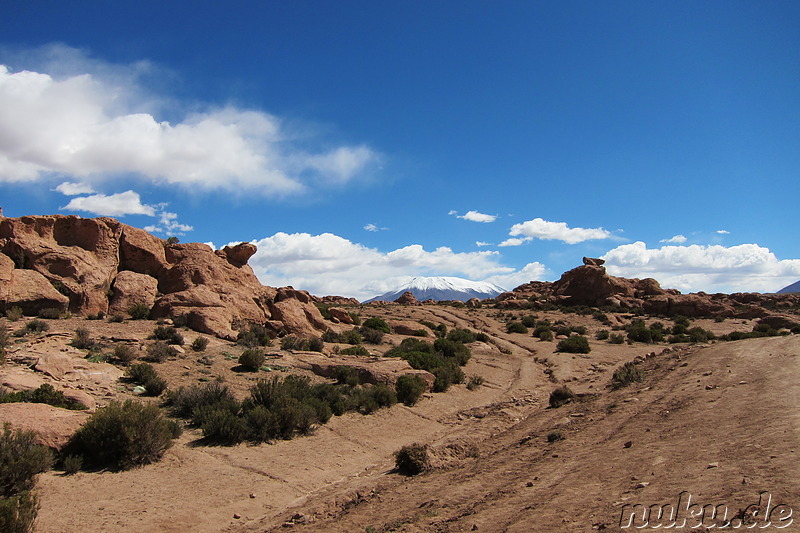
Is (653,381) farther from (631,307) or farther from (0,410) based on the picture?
(631,307)

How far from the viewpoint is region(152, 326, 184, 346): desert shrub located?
1912 centimetres

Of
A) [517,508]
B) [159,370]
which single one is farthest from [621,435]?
[159,370]

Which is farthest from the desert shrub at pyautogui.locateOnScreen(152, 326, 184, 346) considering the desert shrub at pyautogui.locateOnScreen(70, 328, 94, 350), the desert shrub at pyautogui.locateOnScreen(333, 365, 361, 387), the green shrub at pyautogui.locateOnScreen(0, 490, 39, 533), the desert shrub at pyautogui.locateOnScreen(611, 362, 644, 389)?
the desert shrub at pyautogui.locateOnScreen(611, 362, 644, 389)

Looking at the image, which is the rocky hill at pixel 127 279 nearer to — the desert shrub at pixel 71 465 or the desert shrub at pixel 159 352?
the desert shrub at pixel 159 352

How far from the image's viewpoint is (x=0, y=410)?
904 centimetres

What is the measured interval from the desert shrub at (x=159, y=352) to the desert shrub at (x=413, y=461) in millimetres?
10971

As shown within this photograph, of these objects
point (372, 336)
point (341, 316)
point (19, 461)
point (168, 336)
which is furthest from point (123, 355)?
point (341, 316)

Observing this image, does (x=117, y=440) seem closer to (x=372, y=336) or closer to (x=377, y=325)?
(x=372, y=336)

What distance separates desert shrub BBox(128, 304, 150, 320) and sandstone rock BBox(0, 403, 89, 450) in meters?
13.7

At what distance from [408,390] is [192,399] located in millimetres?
7387

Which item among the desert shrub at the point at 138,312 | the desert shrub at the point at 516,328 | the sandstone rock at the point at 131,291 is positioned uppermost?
the sandstone rock at the point at 131,291

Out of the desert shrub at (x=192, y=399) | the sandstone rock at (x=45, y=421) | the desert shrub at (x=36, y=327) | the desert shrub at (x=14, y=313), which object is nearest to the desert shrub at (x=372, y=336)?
the desert shrub at (x=192, y=399)

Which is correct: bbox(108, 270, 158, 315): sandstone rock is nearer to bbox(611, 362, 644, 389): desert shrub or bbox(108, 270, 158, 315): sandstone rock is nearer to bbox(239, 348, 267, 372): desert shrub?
bbox(239, 348, 267, 372): desert shrub

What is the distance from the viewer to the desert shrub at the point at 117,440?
9219 mm
